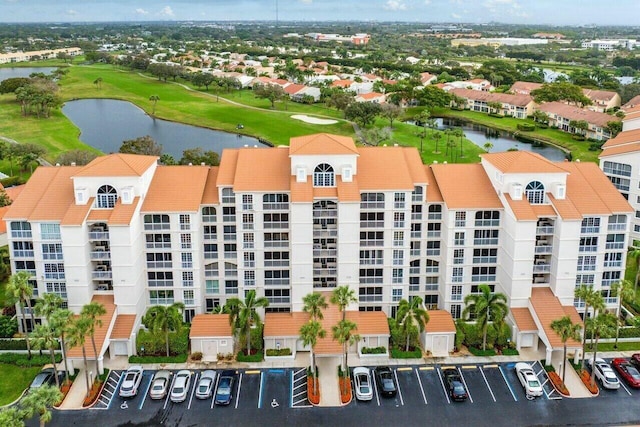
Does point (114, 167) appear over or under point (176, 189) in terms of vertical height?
→ over

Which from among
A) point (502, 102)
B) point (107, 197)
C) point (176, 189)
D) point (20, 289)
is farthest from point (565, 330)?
point (502, 102)

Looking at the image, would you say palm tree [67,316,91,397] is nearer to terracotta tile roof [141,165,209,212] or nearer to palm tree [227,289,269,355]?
palm tree [227,289,269,355]

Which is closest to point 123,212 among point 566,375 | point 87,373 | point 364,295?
point 87,373

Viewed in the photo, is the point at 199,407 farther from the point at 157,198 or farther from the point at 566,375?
the point at 566,375

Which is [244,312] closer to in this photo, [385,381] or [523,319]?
[385,381]

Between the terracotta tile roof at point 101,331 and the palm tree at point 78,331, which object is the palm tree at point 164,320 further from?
the palm tree at point 78,331
